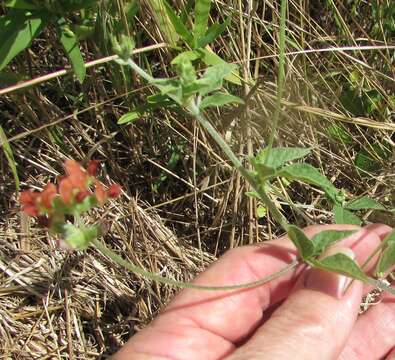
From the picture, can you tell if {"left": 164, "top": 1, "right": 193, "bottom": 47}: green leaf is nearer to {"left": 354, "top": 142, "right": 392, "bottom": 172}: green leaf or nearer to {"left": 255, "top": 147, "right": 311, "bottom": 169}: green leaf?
{"left": 255, "top": 147, "right": 311, "bottom": 169}: green leaf

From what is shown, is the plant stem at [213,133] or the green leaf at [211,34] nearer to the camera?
the plant stem at [213,133]

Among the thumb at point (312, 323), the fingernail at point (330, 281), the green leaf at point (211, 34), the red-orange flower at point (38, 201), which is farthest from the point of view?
the green leaf at point (211, 34)

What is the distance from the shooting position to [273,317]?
1.64 metres

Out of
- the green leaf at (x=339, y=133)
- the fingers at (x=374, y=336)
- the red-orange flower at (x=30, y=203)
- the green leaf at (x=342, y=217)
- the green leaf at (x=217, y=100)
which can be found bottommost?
the fingers at (x=374, y=336)

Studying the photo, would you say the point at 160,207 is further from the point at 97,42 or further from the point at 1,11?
the point at 1,11

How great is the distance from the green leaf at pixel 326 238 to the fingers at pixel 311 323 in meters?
0.09

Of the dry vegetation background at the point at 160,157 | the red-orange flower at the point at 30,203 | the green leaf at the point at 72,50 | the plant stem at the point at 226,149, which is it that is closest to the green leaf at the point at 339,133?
the dry vegetation background at the point at 160,157

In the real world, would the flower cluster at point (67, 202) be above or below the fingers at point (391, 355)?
above

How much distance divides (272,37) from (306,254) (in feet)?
2.99

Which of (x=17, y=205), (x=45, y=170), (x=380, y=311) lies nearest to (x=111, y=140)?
(x=45, y=170)

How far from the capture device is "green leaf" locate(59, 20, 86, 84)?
1.75 m

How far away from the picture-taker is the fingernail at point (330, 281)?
1632 millimetres

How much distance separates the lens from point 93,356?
216cm

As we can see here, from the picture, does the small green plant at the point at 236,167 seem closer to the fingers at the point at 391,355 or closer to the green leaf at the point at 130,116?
the green leaf at the point at 130,116
